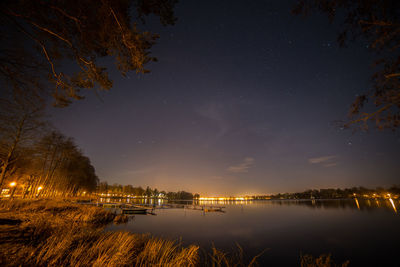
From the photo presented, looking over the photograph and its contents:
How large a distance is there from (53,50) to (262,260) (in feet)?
68.3

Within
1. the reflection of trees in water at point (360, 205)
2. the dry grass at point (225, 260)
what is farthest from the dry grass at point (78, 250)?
the reflection of trees in water at point (360, 205)

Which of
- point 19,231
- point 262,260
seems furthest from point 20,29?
point 262,260

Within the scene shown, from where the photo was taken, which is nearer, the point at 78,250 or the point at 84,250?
the point at 78,250

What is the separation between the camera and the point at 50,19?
3785 mm

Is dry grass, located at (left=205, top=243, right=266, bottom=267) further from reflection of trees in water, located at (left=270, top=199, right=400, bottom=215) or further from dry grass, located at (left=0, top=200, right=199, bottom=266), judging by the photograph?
reflection of trees in water, located at (left=270, top=199, right=400, bottom=215)

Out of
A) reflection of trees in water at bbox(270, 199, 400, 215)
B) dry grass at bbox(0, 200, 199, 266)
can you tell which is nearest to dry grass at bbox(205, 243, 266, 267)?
dry grass at bbox(0, 200, 199, 266)

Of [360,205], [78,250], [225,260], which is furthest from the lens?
[360,205]

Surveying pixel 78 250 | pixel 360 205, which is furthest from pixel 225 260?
pixel 360 205

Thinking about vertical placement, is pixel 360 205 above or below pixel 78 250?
below

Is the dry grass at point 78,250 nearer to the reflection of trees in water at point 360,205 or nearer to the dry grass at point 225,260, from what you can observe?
the dry grass at point 225,260

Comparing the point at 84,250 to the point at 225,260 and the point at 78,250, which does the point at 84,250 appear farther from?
the point at 225,260

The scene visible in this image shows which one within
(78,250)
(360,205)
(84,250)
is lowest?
(360,205)

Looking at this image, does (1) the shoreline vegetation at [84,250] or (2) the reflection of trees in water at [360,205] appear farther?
(2) the reflection of trees in water at [360,205]

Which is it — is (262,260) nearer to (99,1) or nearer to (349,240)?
(349,240)
